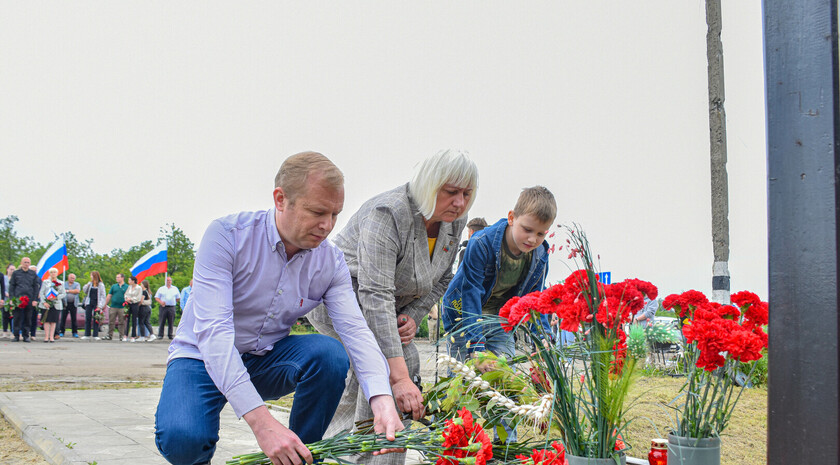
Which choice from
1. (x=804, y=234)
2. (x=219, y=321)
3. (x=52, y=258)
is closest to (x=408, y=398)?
(x=219, y=321)

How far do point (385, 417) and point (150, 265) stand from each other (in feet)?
68.7

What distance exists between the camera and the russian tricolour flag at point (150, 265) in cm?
2119

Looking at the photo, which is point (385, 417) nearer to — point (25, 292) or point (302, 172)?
point (302, 172)

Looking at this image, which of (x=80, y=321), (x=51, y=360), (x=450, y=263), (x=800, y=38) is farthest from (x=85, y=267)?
(x=800, y=38)

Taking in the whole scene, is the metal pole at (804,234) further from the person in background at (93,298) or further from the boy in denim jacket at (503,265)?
the person in background at (93,298)

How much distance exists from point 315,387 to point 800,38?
6.49 ft

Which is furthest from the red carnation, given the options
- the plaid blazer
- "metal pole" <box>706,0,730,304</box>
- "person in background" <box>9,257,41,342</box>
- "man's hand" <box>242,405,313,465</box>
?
"person in background" <box>9,257,41,342</box>

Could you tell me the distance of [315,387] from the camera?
2.63m

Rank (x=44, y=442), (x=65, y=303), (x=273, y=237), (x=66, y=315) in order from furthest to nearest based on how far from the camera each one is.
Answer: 1. (x=66, y=315)
2. (x=65, y=303)
3. (x=44, y=442)
4. (x=273, y=237)

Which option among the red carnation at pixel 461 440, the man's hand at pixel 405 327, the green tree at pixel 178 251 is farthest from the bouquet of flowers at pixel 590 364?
the green tree at pixel 178 251

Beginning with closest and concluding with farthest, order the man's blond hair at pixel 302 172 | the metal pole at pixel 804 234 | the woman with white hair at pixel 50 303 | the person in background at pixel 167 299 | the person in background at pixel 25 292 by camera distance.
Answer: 1. the metal pole at pixel 804 234
2. the man's blond hair at pixel 302 172
3. the person in background at pixel 25 292
4. the woman with white hair at pixel 50 303
5. the person in background at pixel 167 299

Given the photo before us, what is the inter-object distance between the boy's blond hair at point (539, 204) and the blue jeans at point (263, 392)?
118cm

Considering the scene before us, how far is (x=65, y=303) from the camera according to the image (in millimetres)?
16328

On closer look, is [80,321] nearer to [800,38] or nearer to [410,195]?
[410,195]
